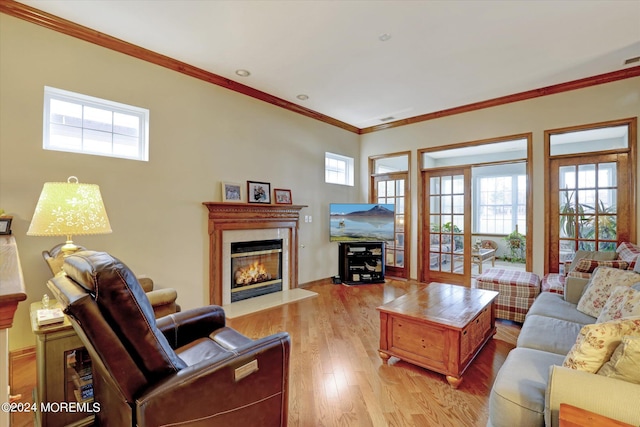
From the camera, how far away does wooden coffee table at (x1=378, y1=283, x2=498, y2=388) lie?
2.15 metres

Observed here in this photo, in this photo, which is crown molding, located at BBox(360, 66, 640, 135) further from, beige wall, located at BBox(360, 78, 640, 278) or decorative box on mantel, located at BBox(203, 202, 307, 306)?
decorative box on mantel, located at BBox(203, 202, 307, 306)

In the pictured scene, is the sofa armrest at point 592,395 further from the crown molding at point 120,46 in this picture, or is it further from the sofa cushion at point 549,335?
the crown molding at point 120,46

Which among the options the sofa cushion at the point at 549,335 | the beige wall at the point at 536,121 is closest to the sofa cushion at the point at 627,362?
the sofa cushion at the point at 549,335

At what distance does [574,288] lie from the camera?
109 inches

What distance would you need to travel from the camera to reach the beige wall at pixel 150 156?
2518 millimetres

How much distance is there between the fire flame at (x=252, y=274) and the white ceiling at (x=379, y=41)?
2573 mm

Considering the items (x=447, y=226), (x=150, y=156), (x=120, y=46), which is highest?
(x=120, y=46)

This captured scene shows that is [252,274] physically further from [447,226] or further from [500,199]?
[500,199]

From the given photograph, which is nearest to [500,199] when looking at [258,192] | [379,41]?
[379,41]

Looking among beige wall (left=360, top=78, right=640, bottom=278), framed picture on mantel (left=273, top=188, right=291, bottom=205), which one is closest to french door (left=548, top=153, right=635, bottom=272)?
beige wall (left=360, top=78, right=640, bottom=278)

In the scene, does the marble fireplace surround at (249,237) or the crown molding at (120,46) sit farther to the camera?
the marble fireplace surround at (249,237)

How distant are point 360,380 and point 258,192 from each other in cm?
286

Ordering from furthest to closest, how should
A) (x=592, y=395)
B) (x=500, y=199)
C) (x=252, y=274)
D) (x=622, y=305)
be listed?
(x=500, y=199) → (x=252, y=274) → (x=622, y=305) → (x=592, y=395)

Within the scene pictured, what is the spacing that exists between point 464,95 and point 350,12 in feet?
8.58
